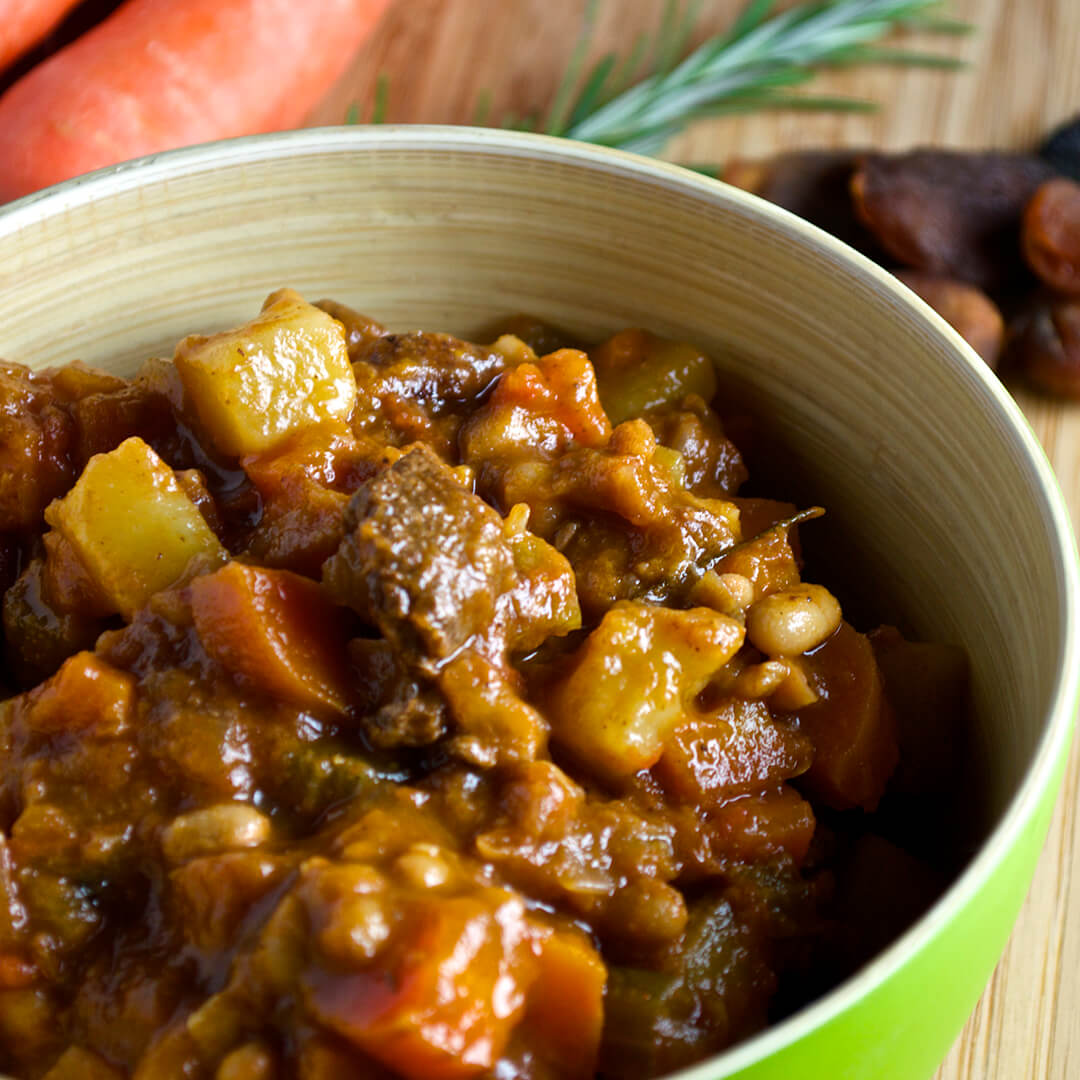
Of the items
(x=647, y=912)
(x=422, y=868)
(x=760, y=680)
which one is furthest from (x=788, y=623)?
(x=422, y=868)

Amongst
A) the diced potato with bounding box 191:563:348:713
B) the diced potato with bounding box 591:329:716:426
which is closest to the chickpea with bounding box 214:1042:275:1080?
the diced potato with bounding box 191:563:348:713

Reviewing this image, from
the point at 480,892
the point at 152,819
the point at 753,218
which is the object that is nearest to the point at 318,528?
the point at 152,819

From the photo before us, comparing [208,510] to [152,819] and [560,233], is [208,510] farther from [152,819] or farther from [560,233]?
[560,233]

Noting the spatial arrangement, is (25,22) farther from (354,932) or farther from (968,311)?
(354,932)

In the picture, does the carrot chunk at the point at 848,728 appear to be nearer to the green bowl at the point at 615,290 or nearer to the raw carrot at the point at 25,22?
the green bowl at the point at 615,290

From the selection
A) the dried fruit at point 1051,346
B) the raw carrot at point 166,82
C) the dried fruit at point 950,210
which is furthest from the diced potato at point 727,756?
the raw carrot at point 166,82

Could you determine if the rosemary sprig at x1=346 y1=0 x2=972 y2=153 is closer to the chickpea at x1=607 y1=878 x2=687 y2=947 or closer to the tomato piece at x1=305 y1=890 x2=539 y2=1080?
the chickpea at x1=607 y1=878 x2=687 y2=947
